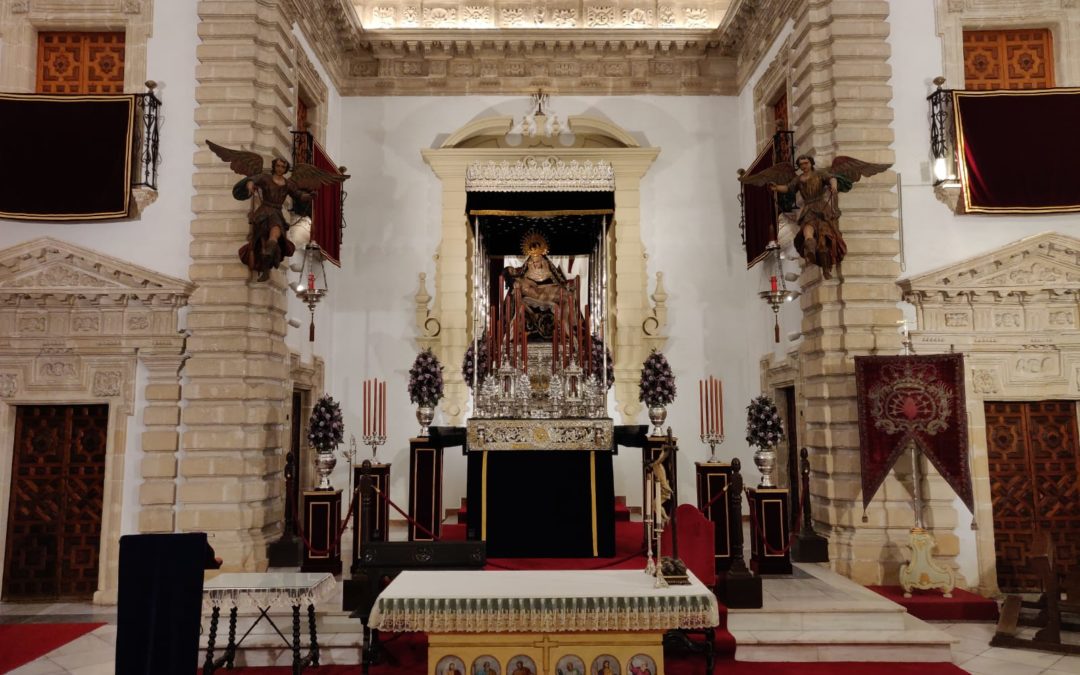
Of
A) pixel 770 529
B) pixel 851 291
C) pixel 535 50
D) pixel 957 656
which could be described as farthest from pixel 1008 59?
pixel 957 656

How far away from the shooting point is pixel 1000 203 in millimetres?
8180

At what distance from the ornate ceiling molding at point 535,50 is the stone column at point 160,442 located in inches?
232

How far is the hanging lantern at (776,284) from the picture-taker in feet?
29.3

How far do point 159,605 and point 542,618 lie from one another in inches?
93.4

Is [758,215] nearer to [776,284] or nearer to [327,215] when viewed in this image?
[776,284]

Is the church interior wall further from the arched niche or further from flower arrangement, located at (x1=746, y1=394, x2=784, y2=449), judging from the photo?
flower arrangement, located at (x1=746, y1=394, x2=784, y2=449)

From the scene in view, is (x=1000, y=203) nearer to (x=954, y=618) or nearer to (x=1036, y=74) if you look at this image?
(x=1036, y=74)

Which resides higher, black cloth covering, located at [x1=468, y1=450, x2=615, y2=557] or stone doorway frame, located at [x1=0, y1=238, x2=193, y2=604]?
stone doorway frame, located at [x1=0, y1=238, x2=193, y2=604]

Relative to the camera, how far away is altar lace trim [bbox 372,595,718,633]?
451cm

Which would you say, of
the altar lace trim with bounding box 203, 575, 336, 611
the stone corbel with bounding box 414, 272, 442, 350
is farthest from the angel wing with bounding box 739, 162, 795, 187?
the altar lace trim with bounding box 203, 575, 336, 611

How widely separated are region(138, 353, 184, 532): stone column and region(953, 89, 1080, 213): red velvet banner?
29.2 feet

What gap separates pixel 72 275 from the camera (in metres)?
8.12

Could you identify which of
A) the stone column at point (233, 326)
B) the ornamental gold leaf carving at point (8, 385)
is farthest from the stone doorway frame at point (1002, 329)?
the ornamental gold leaf carving at point (8, 385)

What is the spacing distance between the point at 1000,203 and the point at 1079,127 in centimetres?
123
